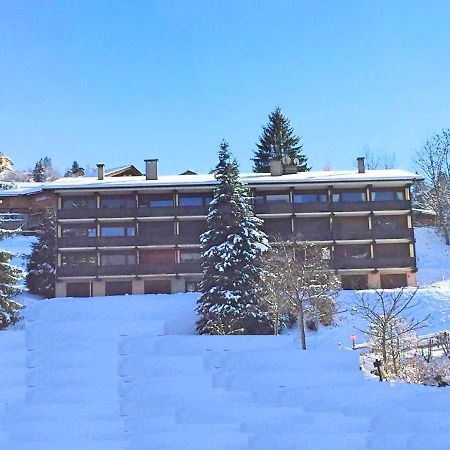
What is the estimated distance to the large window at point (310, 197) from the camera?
33438mm

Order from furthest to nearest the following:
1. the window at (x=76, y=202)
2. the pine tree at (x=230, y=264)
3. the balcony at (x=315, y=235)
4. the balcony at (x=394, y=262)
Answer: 1. the window at (x=76, y=202)
2. the balcony at (x=315, y=235)
3. the balcony at (x=394, y=262)
4. the pine tree at (x=230, y=264)

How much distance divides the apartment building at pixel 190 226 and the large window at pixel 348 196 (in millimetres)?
A: 64

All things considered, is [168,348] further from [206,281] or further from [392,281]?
[392,281]

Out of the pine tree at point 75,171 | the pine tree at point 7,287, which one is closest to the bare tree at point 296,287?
the pine tree at point 7,287

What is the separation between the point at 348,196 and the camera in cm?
3356

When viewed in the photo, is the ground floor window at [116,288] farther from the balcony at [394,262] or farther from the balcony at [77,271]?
the balcony at [394,262]

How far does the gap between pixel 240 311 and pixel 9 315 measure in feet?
31.1

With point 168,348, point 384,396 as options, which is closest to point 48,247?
point 168,348

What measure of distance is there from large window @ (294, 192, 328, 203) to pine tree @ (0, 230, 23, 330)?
59.0ft

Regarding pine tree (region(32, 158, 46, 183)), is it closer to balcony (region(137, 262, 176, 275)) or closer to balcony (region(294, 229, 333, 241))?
balcony (region(137, 262, 176, 275))

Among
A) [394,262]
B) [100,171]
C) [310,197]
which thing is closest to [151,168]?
[100,171]

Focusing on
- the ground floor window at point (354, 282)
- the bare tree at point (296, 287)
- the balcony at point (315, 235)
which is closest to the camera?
the bare tree at point (296, 287)

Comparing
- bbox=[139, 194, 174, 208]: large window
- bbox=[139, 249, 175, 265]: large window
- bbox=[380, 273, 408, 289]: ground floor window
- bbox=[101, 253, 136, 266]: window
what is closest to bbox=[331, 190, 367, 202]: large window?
bbox=[380, 273, 408, 289]: ground floor window

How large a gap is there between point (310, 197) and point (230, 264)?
12315mm
